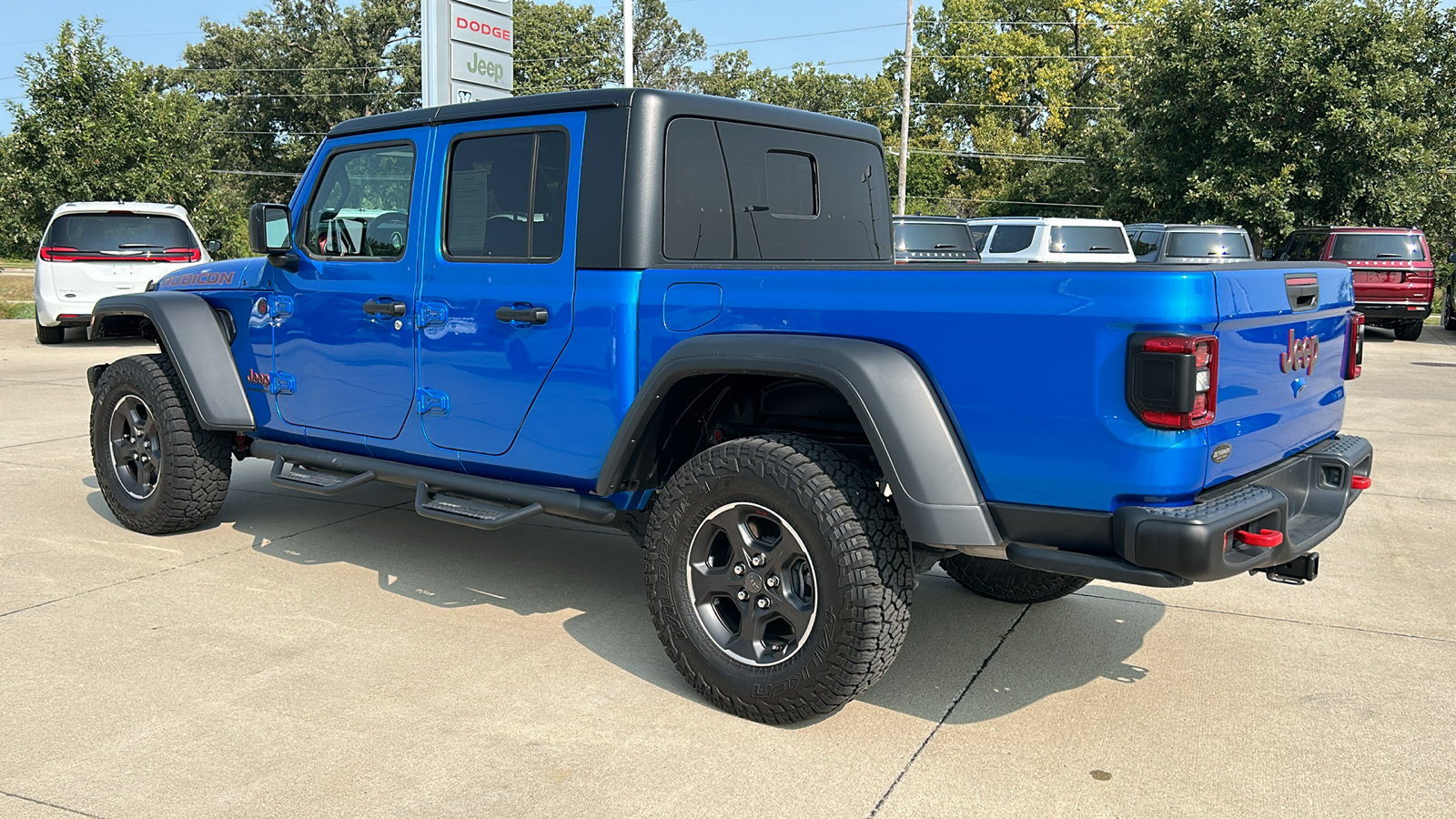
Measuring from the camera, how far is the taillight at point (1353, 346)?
13.6 ft

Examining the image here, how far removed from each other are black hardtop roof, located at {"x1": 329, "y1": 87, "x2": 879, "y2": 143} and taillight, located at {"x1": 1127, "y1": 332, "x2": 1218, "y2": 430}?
178cm

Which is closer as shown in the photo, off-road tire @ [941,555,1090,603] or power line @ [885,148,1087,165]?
off-road tire @ [941,555,1090,603]

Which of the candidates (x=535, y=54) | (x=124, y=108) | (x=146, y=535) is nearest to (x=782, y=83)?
(x=535, y=54)

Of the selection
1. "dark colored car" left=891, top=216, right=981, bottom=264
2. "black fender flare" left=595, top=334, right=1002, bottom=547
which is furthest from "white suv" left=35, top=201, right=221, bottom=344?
"black fender flare" left=595, top=334, right=1002, bottom=547

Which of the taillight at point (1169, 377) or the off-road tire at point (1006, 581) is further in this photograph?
the off-road tire at point (1006, 581)

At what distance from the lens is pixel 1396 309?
61.9 feet

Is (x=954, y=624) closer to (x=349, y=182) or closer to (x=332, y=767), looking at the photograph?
(x=332, y=767)

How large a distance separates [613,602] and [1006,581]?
5.37ft

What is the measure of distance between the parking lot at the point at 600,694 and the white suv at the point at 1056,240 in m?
11.8

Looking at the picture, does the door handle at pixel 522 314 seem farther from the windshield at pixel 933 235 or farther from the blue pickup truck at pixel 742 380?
the windshield at pixel 933 235

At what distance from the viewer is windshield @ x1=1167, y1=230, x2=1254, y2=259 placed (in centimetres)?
1805

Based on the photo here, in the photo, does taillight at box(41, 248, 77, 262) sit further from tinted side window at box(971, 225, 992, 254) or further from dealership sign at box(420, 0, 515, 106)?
tinted side window at box(971, 225, 992, 254)

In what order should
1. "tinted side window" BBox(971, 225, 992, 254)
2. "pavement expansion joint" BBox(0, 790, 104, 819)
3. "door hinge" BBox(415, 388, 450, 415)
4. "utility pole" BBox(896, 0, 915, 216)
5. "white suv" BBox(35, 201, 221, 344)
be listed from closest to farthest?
"pavement expansion joint" BBox(0, 790, 104, 819) → "door hinge" BBox(415, 388, 450, 415) → "white suv" BBox(35, 201, 221, 344) → "tinted side window" BBox(971, 225, 992, 254) → "utility pole" BBox(896, 0, 915, 216)

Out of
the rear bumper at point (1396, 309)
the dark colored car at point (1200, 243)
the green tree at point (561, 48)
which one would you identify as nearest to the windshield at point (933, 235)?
the dark colored car at point (1200, 243)
